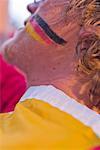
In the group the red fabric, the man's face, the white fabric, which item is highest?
the man's face

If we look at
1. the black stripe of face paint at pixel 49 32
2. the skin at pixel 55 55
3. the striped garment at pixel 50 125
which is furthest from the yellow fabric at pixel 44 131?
the black stripe of face paint at pixel 49 32

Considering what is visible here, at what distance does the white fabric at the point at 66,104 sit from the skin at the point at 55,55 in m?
0.04

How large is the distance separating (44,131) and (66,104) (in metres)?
0.10

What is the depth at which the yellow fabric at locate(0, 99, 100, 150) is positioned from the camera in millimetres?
962

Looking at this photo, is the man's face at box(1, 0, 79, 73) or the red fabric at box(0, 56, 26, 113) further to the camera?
the red fabric at box(0, 56, 26, 113)

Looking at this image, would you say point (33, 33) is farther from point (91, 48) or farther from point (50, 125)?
point (50, 125)

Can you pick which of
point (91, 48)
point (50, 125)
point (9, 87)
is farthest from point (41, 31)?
point (9, 87)

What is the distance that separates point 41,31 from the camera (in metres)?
1.21

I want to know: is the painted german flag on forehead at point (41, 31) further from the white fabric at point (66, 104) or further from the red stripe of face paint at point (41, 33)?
the white fabric at point (66, 104)

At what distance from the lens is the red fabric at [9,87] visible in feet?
5.23

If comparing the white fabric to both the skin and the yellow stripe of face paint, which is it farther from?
the yellow stripe of face paint

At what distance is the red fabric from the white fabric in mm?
454

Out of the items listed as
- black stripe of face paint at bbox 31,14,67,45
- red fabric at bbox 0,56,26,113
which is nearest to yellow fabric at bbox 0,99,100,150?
black stripe of face paint at bbox 31,14,67,45

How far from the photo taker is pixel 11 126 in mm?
1042
